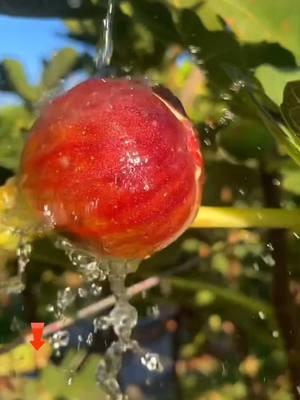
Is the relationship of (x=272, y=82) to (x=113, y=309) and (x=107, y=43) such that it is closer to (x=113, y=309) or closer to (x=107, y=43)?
(x=107, y=43)

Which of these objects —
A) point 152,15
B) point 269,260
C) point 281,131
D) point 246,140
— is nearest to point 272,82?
point 281,131

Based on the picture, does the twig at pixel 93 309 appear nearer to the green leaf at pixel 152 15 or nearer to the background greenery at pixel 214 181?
the background greenery at pixel 214 181

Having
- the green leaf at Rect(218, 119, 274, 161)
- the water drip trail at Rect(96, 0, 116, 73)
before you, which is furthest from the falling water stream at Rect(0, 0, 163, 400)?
Result: the green leaf at Rect(218, 119, 274, 161)

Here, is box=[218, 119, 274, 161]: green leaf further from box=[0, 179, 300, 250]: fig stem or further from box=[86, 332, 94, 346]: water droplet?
box=[86, 332, 94, 346]: water droplet

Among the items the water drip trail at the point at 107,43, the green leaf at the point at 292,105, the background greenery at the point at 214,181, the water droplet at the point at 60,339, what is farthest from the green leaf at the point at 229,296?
the green leaf at the point at 292,105

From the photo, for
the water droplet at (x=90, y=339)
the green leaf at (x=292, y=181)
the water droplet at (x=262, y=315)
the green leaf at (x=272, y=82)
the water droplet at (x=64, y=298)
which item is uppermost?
the green leaf at (x=272, y=82)

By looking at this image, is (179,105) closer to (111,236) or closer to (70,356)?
(111,236)
